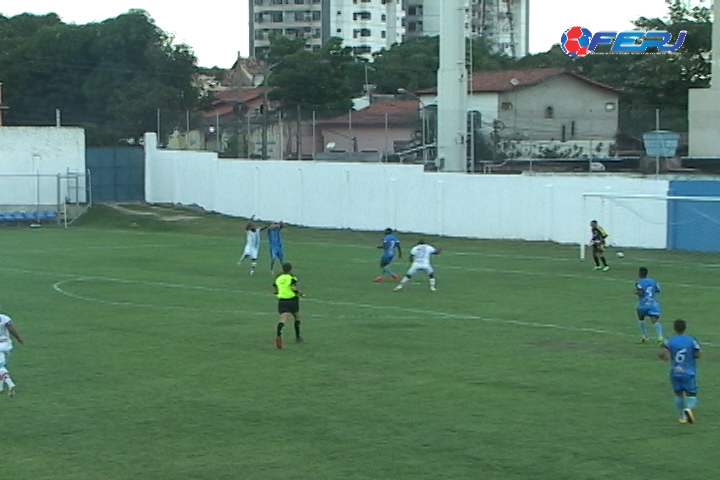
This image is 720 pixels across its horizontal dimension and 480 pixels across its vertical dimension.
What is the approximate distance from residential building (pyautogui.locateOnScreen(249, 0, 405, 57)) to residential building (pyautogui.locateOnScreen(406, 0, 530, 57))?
7.73m

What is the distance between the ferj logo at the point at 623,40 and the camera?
7625 cm

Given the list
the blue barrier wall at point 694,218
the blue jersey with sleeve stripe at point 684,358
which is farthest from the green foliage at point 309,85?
the blue jersey with sleeve stripe at point 684,358

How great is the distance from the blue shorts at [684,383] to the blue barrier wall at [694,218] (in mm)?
28240

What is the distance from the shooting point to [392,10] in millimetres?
159125

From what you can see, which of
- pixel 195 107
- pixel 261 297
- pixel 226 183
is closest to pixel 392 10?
pixel 195 107

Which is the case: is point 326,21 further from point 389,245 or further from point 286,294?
point 286,294

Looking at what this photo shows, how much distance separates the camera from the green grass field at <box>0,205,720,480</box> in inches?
582

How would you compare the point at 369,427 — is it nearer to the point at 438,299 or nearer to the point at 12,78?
the point at 438,299

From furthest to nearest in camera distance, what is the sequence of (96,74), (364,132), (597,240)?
(96,74) < (364,132) < (597,240)

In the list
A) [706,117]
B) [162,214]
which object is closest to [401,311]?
[706,117]

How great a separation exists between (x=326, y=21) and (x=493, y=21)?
22164 millimetres

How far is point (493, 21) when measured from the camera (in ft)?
522

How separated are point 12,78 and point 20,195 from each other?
3124 cm

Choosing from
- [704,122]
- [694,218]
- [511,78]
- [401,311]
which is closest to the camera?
[401,311]
